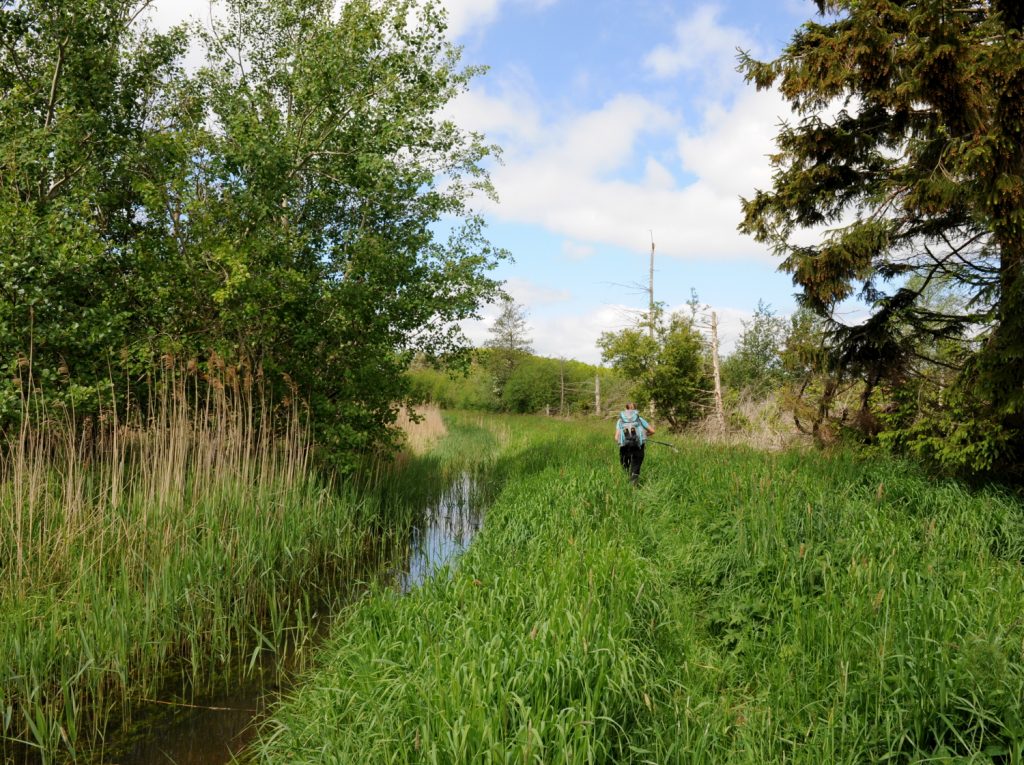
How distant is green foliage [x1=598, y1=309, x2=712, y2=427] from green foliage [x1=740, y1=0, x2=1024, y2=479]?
10.5 metres

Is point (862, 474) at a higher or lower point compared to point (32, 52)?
lower

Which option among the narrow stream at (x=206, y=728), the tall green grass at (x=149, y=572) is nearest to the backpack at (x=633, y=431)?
the tall green grass at (x=149, y=572)

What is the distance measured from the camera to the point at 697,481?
8102 mm

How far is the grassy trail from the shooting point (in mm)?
2795

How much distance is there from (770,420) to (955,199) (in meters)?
9.54

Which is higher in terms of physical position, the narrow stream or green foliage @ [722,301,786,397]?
green foliage @ [722,301,786,397]

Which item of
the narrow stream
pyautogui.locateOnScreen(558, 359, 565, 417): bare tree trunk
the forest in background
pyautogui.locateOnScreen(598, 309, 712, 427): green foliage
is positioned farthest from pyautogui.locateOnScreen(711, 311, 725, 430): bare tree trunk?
pyautogui.locateOnScreen(558, 359, 565, 417): bare tree trunk

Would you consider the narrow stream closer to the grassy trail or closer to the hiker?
the grassy trail

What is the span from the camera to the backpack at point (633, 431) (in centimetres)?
929

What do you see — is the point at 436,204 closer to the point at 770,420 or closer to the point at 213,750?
the point at 213,750

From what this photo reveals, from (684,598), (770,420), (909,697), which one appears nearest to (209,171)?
(684,598)

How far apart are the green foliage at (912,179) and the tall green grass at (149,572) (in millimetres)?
7673

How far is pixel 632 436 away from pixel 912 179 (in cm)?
521

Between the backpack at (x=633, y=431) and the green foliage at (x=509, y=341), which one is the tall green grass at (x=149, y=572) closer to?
the backpack at (x=633, y=431)
